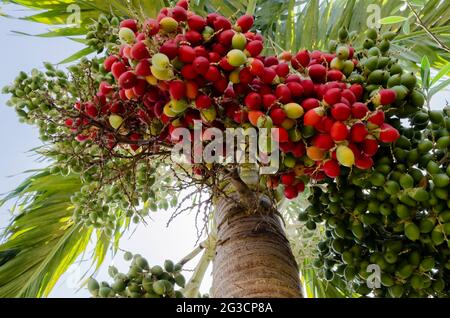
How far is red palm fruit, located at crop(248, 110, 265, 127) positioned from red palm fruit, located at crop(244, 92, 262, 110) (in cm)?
1

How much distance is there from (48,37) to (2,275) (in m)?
1.13

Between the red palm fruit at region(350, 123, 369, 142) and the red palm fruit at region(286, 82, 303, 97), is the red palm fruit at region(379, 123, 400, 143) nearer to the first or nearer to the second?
the red palm fruit at region(350, 123, 369, 142)

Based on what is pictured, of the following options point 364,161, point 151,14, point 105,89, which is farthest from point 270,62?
point 151,14

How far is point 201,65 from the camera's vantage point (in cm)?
133

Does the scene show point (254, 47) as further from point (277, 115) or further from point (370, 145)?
point (370, 145)

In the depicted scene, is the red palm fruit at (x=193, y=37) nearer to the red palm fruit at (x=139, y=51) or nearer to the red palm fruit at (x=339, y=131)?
the red palm fruit at (x=139, y=51)

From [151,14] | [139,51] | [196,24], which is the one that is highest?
[151,14]

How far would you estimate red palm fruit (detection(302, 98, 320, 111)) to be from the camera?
1.36 metres

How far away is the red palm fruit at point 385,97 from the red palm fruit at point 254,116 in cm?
31

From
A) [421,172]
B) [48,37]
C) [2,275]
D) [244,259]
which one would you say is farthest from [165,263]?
[48,37]

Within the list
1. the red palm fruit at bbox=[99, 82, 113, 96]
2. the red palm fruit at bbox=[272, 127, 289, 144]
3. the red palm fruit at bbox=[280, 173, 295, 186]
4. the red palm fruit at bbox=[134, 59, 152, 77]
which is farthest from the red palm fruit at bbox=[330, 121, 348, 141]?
the red palm fruit at bbox=[99, 82, 113, 96]

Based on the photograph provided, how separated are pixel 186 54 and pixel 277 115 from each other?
0.28 m

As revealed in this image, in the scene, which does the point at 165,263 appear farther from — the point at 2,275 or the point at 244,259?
the point at 2,275

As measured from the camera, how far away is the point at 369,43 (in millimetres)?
1606
